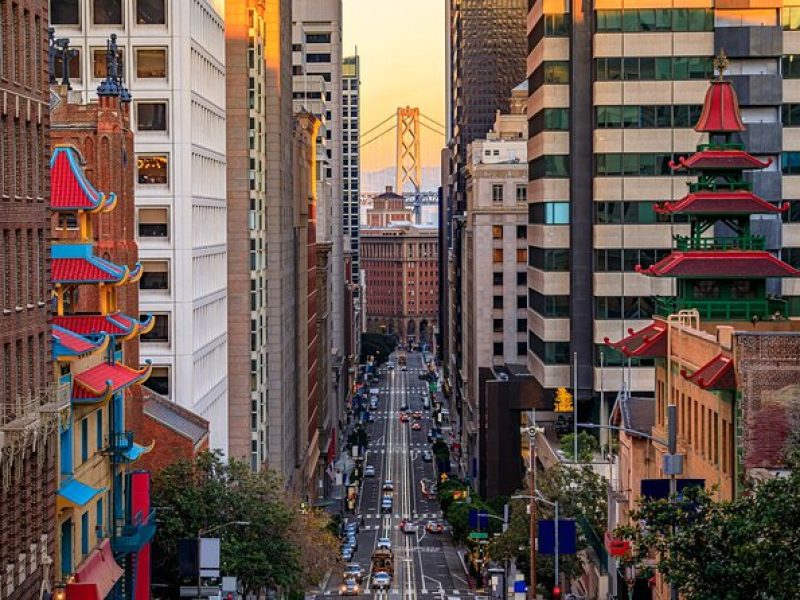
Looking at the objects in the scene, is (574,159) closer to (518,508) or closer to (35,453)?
(518,508)

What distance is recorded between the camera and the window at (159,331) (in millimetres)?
94000

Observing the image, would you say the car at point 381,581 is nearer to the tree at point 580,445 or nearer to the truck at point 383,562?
the truck at point 383,562

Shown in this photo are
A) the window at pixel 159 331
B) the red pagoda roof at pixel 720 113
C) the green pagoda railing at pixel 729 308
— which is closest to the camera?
the green pagoda railing at pixel 729 308

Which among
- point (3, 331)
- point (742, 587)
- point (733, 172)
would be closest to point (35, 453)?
point (3, 331)

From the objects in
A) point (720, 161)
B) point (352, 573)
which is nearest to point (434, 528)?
point (352, 573)

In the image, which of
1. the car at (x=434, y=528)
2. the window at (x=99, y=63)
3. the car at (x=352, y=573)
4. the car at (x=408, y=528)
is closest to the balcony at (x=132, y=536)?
the window at (x=99, y=63)

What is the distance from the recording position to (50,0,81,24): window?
301 feet

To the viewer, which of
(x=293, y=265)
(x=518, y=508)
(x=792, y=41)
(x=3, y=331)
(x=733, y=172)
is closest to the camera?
(x=3, y=331)

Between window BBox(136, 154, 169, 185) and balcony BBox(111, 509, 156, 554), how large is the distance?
2640cm

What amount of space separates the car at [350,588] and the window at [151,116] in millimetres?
46663

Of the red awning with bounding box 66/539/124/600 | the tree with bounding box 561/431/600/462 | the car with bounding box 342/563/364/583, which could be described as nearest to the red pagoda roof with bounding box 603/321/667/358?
the red awning with bounding box 66/539/124/600

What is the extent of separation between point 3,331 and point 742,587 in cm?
1981

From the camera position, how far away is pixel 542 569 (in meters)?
97.9

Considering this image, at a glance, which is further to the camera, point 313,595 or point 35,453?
point 313,595
